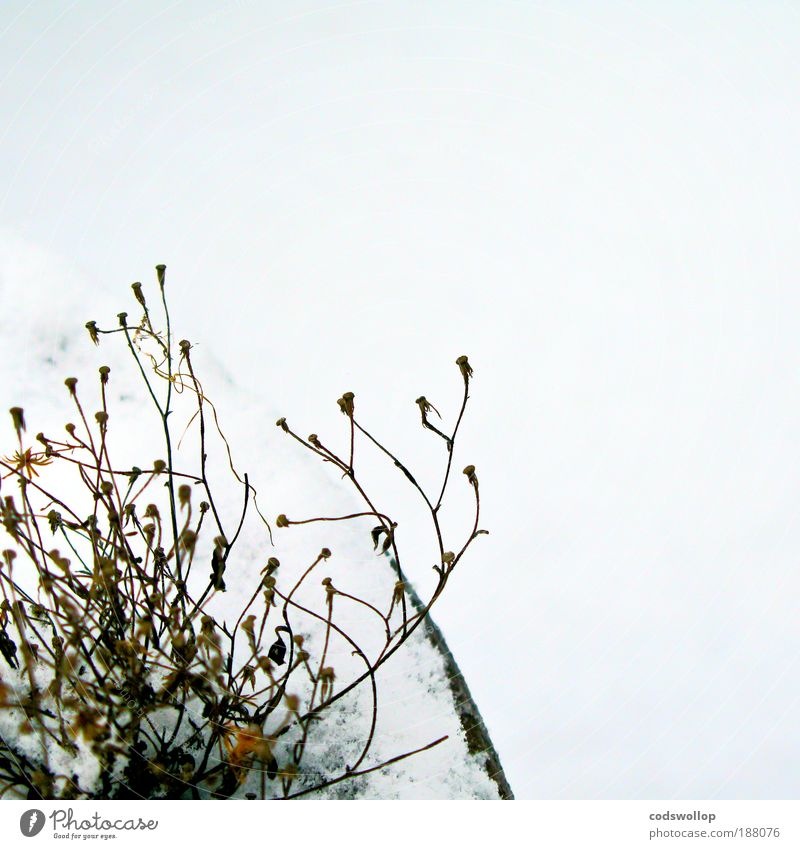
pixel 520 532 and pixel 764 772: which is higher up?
pixel 520 532

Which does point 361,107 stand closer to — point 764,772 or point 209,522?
point 209,522

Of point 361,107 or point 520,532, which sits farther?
point 361,107

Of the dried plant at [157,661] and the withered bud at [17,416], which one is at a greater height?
the withered bud at [17,416]

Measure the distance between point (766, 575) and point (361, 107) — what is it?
0.89m

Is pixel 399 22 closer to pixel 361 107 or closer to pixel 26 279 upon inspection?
pixel 361 107

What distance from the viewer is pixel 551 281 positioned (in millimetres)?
1169

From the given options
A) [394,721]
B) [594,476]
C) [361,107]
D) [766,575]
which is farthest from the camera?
[361,107]

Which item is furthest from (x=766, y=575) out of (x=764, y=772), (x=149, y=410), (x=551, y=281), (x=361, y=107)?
(x=361, y=107)

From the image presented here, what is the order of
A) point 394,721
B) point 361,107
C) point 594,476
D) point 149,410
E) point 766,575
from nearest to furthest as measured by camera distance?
1. point 394,721
2. point 149,410
3. point 766,575
4. point 594,476
5. point 361,107

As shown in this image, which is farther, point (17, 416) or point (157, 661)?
point (157, 661)

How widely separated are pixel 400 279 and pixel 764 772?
0.80m

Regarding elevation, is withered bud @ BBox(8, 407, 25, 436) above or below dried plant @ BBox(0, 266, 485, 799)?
above

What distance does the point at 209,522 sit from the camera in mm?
683

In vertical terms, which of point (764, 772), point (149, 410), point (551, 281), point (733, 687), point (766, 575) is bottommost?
point (764, 772)
